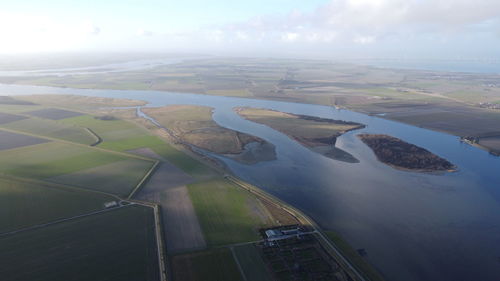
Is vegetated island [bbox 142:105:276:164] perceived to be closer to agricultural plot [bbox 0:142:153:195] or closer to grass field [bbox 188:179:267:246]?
grass field [bbox 188:179:267:246]

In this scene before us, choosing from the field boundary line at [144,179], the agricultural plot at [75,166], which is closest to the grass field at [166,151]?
the field boundary line at [144,179]

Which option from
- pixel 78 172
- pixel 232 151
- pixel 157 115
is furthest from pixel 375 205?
pixel 157 115

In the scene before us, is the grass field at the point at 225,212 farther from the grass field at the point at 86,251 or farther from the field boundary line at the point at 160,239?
the grass field at the point at 86,251

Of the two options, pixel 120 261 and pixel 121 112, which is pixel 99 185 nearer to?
pixel 120 261

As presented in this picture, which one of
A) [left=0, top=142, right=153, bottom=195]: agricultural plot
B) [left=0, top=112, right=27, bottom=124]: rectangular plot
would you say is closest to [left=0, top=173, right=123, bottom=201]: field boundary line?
[left=0, top=142, right=153, bottom=195]: agricultural plot

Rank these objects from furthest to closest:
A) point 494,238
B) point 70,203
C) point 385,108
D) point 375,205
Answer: point 385,108, point 375,205, point 70,203, point 494,238

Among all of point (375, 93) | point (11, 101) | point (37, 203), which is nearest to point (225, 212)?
point (37, 203)

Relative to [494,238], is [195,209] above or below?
above
